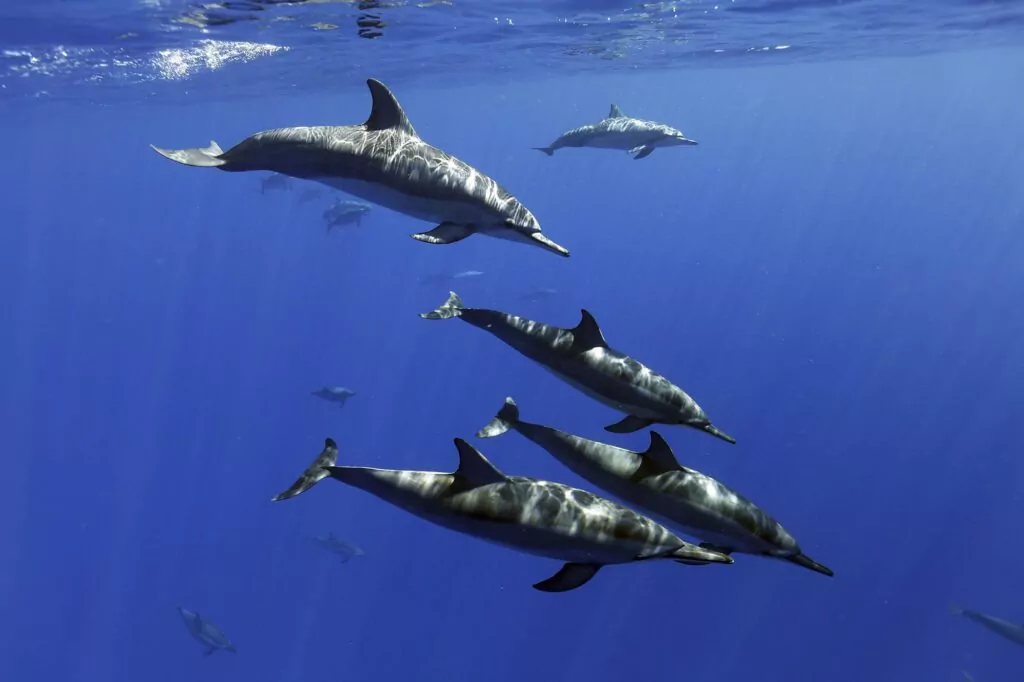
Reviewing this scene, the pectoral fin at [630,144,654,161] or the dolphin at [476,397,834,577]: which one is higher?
the pectoral fin at [630,144,654,161]

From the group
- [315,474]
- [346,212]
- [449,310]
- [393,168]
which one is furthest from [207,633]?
[393,168]

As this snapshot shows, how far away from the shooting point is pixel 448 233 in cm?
604

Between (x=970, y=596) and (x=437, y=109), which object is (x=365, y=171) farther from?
(x=437, y=109)

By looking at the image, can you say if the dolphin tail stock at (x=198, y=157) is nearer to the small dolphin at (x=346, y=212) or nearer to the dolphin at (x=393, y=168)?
the dolphin at (x=393, y=168)

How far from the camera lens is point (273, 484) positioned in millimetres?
40188

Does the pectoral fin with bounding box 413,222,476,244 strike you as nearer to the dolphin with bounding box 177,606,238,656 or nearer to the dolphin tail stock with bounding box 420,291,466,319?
the dolphin tail stock with bounding box 420,291,466,319

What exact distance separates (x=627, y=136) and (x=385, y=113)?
913 cm

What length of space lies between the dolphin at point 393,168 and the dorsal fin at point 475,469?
76.9 inches

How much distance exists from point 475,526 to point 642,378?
5.46 feet

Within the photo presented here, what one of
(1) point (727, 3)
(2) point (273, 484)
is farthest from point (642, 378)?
(2) point (273, 484)

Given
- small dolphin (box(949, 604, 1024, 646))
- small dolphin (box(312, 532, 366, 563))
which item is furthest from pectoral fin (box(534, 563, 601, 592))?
small dolphin (box(312, 532, 366, 563))

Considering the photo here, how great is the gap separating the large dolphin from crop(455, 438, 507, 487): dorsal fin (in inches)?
41.1

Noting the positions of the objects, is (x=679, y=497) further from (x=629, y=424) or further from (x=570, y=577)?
(x=570, y=577)

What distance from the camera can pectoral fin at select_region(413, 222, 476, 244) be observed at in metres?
5.95
